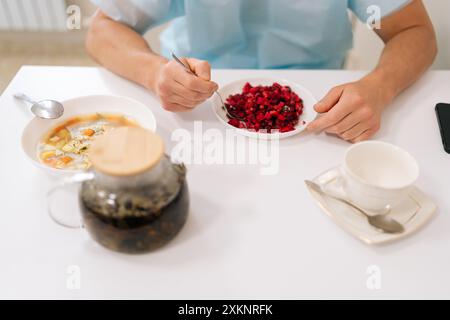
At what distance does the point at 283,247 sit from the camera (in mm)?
700

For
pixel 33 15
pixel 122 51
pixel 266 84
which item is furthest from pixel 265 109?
pixel 33 15

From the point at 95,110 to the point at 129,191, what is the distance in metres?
0.37

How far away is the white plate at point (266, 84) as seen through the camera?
0.89m

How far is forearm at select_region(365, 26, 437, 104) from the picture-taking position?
97 cm

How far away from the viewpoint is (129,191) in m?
0.61

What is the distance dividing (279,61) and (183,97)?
0.47 metres

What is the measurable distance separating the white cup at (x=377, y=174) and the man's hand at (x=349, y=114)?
135 mm

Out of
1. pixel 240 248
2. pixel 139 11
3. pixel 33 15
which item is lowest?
pixel 33 15

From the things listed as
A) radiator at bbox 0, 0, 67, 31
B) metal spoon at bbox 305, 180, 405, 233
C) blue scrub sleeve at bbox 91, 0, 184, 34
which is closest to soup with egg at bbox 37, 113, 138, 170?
blue scrub sleeve at bbox 91, 0, 184, 34

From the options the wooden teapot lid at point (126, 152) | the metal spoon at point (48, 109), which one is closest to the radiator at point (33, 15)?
the metal spoon at point (48, 109)

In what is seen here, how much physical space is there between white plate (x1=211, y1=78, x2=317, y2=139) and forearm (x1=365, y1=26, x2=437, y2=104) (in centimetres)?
14

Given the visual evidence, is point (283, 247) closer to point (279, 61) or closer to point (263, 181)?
point (263, 181)

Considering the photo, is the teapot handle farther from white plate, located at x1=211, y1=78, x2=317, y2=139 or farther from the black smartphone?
the black smartphone

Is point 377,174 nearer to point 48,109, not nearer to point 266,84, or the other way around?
point 266,84
